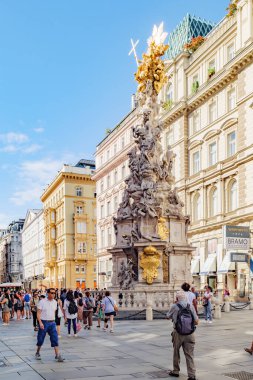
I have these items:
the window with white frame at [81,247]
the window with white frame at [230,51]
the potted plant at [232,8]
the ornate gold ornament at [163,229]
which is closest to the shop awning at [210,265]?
the window with white frame at [230,51]

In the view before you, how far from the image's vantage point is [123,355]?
1248 cm

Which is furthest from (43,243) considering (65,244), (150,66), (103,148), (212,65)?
(150,66)

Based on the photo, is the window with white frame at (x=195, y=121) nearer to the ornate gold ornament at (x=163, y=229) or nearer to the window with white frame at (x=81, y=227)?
the ornate gold ornament at (x=163, y=229)

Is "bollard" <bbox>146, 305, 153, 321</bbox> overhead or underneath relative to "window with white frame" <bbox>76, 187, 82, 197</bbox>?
underneath

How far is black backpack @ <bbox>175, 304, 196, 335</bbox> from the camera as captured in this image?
9461 millimetres

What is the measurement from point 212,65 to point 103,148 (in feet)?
89.3

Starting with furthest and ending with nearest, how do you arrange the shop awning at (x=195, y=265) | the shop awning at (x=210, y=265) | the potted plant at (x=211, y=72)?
the potted plant at (x=211, y=72) < the shop awning at (x=195, y=265) < the shop awning at (x=210, y=265)

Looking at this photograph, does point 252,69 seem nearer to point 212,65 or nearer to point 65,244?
point 212,65

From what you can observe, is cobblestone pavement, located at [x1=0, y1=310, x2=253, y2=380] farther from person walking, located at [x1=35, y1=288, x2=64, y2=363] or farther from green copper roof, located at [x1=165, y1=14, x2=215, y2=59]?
green copper roof, located at [x1=165, y1=14, x2=215, y2=59]

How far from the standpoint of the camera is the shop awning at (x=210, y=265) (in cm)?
4431

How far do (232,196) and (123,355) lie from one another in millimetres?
32451

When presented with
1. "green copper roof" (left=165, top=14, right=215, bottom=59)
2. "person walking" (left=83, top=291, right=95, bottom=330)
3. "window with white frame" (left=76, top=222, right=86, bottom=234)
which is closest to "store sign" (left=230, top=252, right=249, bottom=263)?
"person walking" (left=83, top=291, right=95, bottom=330)

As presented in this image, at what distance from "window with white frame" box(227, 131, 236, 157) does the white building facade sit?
60013mm

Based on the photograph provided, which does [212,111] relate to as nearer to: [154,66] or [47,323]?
[154,66]
